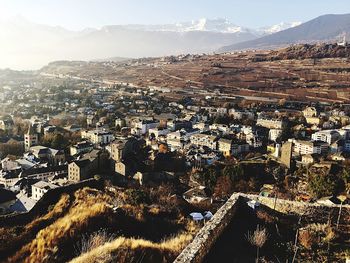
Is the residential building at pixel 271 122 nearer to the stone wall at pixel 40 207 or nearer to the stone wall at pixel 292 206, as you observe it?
the stone wall at pixel 40 207

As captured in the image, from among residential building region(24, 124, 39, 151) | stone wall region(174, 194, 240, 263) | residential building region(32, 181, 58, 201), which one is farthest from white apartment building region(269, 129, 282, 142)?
stone wall region(174, 194, 240, 263)

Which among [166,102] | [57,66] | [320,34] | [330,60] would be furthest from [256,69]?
[320,34]

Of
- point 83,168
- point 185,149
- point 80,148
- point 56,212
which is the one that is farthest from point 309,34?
point 56,212

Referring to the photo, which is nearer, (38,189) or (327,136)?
(38,189)

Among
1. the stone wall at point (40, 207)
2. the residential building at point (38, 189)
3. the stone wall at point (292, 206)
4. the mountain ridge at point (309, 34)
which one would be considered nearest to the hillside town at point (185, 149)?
the residential building at point (38, 189)

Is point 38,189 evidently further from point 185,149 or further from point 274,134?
point 274,134
